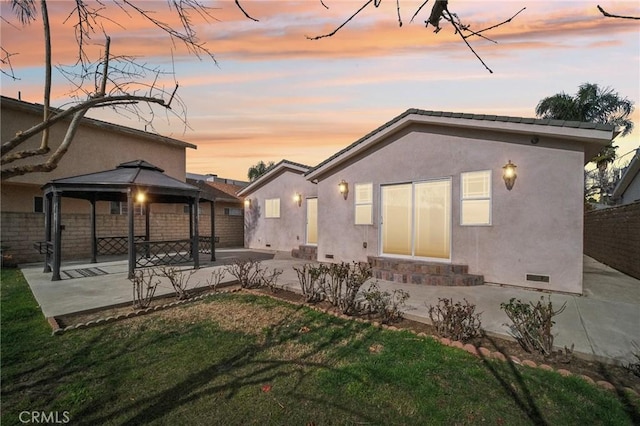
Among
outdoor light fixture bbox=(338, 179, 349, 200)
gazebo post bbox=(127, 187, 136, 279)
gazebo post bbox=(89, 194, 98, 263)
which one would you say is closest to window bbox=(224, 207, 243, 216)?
gazebo post bbox=(89, 194, 98, 263)

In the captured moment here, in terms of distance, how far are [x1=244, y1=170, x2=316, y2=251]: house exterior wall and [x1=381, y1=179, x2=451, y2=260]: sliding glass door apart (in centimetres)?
574

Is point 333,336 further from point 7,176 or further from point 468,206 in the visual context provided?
point 468,206

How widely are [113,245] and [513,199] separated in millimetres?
15640

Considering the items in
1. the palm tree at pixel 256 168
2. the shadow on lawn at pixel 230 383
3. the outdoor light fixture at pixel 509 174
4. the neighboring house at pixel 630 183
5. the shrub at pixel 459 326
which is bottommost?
the shadow on lawn at pixel 230 383

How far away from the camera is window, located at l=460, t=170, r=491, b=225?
8.02 metres

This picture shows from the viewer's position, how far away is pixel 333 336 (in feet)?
15.2

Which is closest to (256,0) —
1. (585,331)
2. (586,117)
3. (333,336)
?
(333,336)

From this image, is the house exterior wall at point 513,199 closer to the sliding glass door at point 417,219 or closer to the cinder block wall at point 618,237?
the sliding glass door at point 417,219

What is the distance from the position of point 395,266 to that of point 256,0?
24.5 feet

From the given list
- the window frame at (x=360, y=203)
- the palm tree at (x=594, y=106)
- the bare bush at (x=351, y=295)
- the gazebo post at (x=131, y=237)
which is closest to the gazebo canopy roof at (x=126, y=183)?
the gazebo post at (x=131, y=237)

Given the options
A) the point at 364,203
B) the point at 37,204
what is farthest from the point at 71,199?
the point at 364,203

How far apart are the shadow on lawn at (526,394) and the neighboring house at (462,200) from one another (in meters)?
4.10

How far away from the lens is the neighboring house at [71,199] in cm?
1205

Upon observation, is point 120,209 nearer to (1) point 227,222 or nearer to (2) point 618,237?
(1) point 227,222
